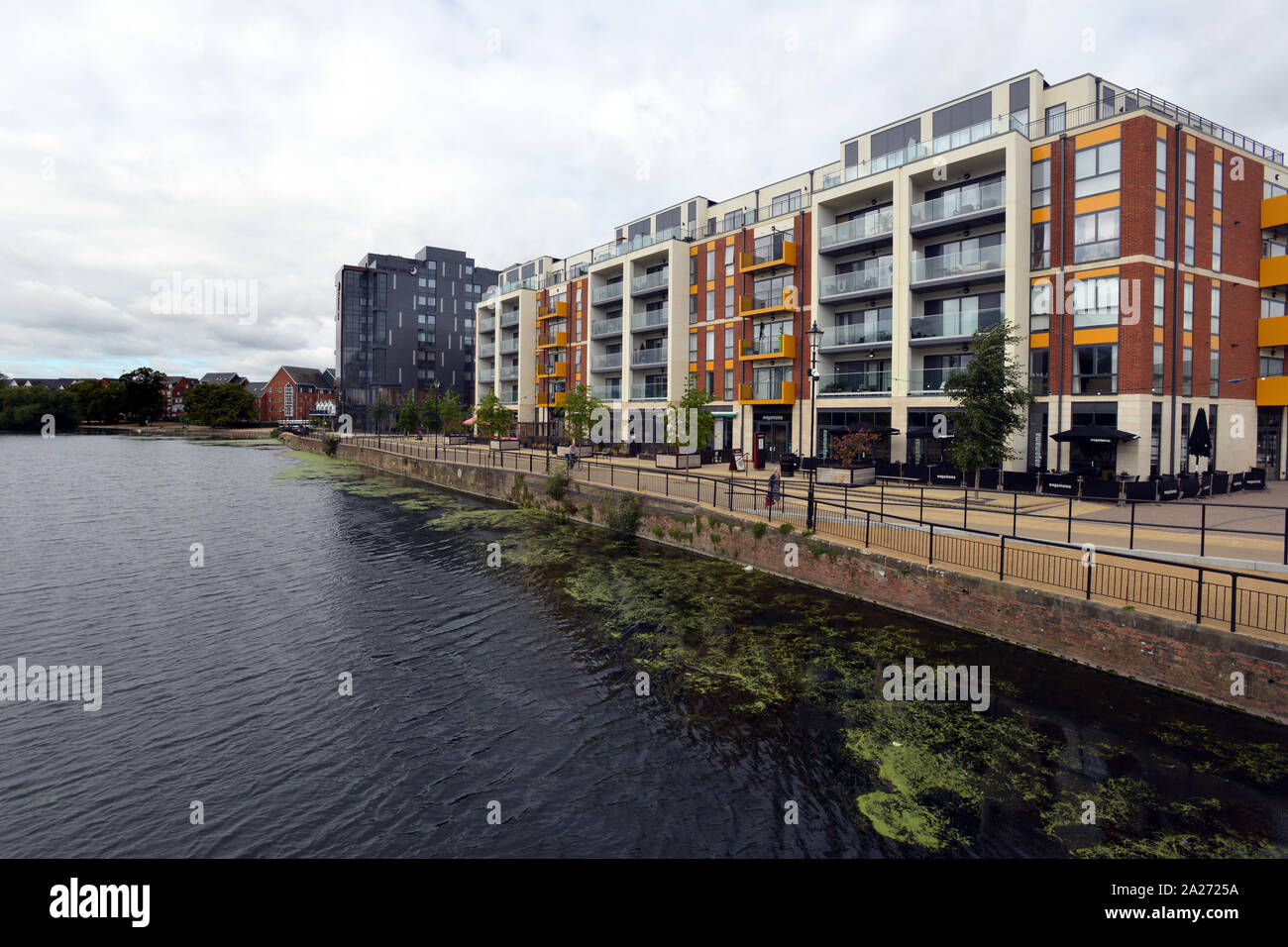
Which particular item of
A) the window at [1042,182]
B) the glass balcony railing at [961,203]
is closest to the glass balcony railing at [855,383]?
the glass balcony railing at [961,203]

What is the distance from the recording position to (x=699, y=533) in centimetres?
1934

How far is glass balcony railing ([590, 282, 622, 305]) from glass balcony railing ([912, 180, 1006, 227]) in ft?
79.3

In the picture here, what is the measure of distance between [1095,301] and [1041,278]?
2243 mm

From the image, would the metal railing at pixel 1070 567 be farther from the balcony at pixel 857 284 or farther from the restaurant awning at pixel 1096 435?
the balcony at pixel 857 284

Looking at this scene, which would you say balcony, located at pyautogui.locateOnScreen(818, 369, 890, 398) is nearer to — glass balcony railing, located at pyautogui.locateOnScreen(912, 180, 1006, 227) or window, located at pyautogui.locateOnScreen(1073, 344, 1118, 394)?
glass balcony railing, located at pyautogui.locateOnScreen(912, 180, 1006, 227)

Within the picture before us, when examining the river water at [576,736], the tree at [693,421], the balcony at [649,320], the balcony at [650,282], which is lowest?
the river water at [576,736]

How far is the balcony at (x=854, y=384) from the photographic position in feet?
100

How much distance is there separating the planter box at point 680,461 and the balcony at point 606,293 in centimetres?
1906

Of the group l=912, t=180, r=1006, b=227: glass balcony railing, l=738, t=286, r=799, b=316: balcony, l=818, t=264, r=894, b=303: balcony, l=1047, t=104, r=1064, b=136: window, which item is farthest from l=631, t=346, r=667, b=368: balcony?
l=1047, t=104, r=1064, b=136: window

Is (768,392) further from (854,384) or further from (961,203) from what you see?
(961,203)

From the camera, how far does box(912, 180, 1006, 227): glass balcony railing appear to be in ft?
85.7

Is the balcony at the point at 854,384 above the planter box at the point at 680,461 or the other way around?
above

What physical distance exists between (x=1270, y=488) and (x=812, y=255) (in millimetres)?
21760

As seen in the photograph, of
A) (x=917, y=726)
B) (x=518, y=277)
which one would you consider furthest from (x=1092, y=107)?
(x=518, y=277)
